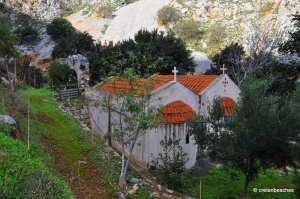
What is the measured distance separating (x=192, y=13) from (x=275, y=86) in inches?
1586

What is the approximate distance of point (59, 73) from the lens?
65.8 ft

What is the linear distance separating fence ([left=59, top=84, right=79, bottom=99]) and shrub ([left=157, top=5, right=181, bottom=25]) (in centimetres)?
3020

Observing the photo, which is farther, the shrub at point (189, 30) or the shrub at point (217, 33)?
the shrub at point (189, 30)

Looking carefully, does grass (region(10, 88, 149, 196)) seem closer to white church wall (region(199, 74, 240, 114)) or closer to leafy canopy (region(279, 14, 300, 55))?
white church wall (region(199, 74, 240, 114))

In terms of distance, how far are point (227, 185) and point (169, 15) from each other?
37587 mm

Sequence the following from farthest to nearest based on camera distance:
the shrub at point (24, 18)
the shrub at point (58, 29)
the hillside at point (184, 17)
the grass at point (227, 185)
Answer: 1. the shrub at point (24, 18)
2. the shrub at point (58, 29)
3. the hillside at point (184, 17)
4. the grass at point (227, 185)

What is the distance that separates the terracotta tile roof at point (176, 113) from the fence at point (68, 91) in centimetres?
902

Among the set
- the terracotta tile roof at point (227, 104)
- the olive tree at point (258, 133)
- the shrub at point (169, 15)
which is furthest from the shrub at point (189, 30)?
the olive tree at point (258, 133)

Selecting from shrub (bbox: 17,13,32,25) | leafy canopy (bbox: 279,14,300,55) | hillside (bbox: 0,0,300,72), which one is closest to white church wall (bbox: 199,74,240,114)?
leafy canopy (bbox: 279,14,300,55)

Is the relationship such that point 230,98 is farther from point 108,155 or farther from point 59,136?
point 59,136

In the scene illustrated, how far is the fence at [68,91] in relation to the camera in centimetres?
1773

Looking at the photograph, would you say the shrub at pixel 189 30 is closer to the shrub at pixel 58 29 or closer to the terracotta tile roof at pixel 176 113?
the shrub at pixel 58 29

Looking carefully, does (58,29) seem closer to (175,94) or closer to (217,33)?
(217,33)

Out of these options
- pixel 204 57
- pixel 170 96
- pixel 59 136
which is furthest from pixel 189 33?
pixel 59 136
